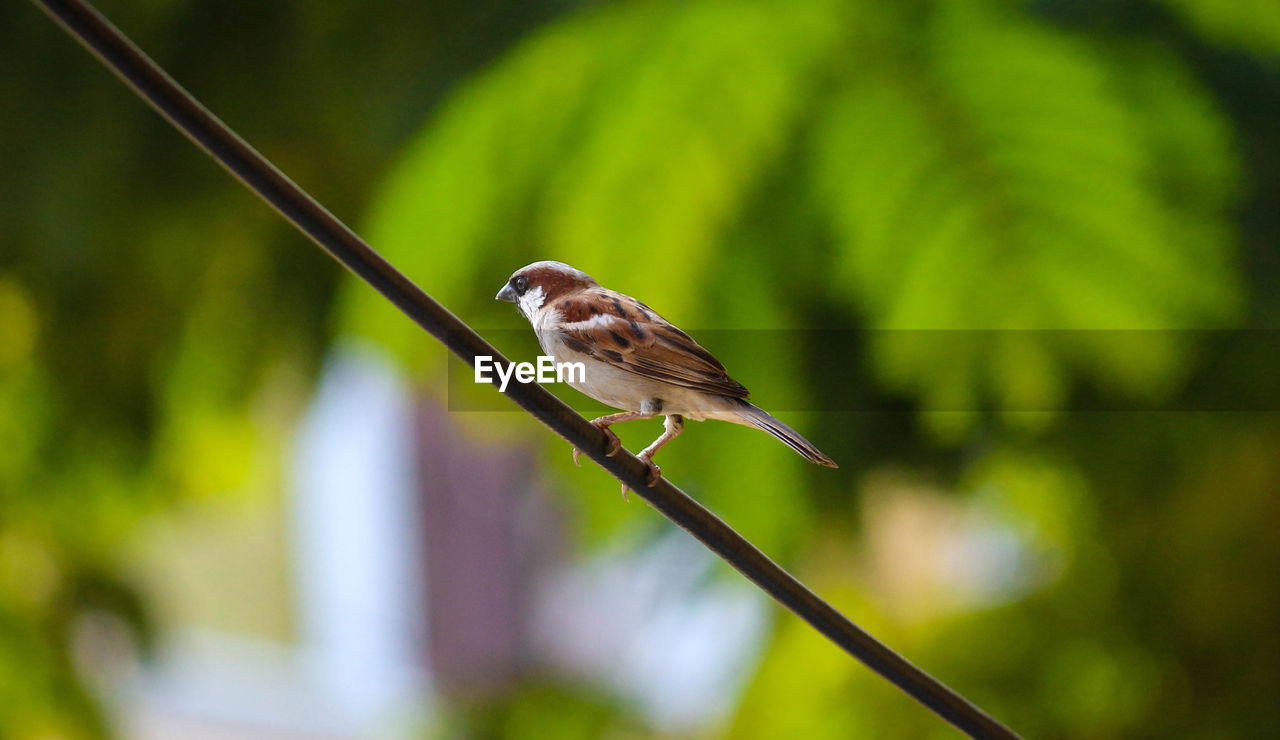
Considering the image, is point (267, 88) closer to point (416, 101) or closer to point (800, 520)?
point (416, 101)

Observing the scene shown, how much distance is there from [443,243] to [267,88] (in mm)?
317

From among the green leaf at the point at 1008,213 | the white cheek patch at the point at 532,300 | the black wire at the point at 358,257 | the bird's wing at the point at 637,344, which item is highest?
the green leaf at the point at 1008,213

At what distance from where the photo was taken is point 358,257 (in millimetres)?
278

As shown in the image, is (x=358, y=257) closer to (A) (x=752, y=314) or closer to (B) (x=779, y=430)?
(B) (x=779, y=430)

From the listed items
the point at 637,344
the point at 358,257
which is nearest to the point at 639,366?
the point at 637,344

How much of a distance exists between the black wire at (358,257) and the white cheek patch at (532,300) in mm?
137

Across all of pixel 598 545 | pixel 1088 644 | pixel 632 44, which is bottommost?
pixel 598 545

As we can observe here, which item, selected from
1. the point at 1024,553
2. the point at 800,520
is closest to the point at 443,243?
the point at 800,520

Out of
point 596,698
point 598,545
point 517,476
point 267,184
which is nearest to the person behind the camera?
point 267,184

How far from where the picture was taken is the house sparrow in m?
0.40

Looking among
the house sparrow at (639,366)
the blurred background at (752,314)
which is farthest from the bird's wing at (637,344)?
the blurred background at (752,314)

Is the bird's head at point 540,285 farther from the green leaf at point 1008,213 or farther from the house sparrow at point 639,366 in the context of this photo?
the green leaf at point 1008,213

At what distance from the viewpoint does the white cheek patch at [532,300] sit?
0.44 metres

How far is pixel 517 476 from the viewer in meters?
1.44
